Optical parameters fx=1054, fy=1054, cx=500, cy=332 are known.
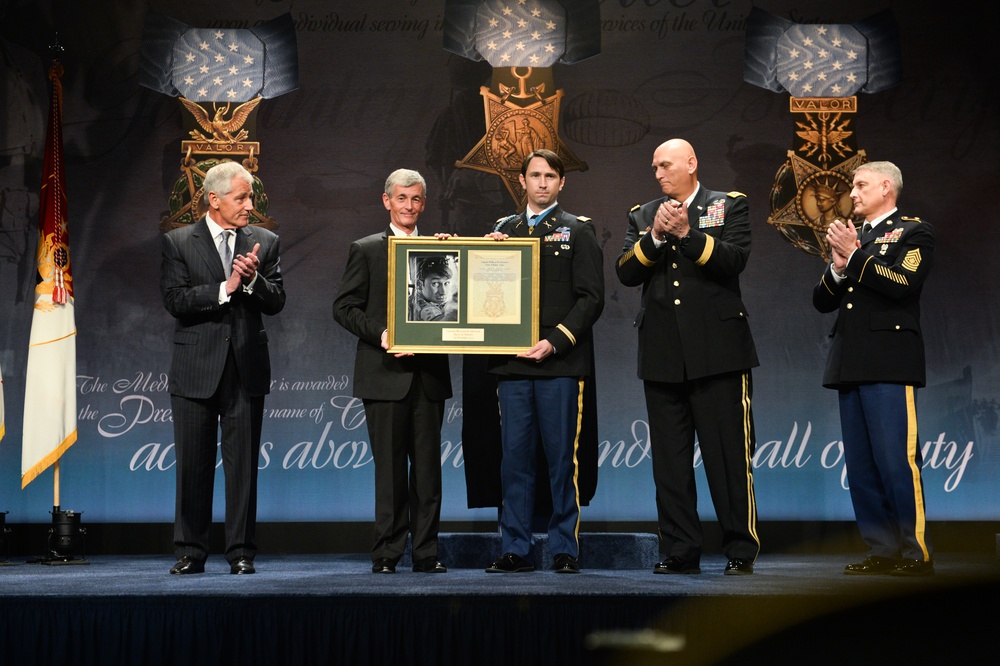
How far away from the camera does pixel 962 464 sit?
6000 mm

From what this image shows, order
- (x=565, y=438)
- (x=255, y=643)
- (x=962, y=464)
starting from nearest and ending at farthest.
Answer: (x=255, y=643) → (x=565, y=438) → (x=962, y=464)

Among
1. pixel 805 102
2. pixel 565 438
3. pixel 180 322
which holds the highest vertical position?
pixel 805 102

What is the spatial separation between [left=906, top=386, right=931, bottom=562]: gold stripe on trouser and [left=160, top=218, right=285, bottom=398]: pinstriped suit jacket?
8.42 feet

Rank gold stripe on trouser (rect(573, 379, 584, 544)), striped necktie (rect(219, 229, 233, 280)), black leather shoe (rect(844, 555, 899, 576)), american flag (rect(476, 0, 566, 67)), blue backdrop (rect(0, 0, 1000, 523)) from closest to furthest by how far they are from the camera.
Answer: black leather shoe (rect(844, 555, 899, 576)), gold stripe on trouser (rect(573, 379, 584, 544)), striped necktie (rect(219, 229, 233, 280)), blue backdrop (rect(0, 0, 1000, 523)), american flag (rect(476, 0, 566, 67))

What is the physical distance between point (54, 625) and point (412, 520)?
152cm

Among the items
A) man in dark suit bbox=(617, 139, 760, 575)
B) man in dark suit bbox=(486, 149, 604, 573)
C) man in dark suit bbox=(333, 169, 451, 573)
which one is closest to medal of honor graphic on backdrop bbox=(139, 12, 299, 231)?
man in dark suit bbox=(333, 169, 451, 573)

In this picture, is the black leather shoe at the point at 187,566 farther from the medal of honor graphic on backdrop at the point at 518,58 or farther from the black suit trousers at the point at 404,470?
the medal of honor graphic on backdrop at the point at 518,58

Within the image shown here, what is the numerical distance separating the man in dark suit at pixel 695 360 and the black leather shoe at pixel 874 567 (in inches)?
15.3

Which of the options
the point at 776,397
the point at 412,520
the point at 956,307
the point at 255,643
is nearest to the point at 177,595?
the point at 255,643

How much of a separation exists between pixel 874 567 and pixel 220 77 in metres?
4.41

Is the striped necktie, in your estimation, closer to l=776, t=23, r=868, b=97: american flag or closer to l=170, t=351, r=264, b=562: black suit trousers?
l=170, t=351, r=264, b=562: black suit trousers

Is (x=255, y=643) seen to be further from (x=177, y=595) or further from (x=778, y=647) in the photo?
(x=778, y=647)

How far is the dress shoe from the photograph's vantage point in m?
4.03

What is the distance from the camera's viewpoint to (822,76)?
6156mm
